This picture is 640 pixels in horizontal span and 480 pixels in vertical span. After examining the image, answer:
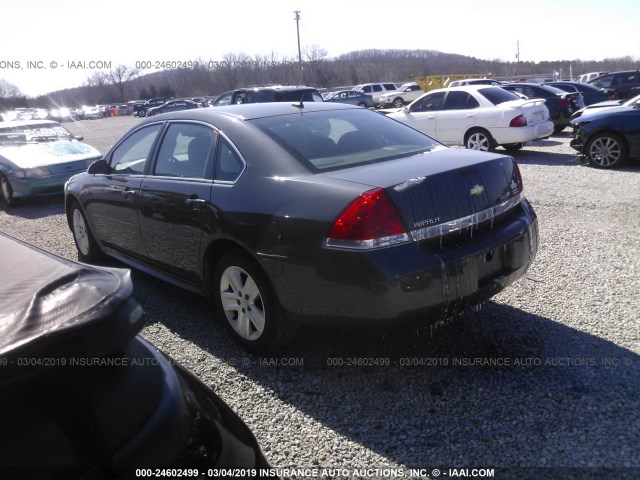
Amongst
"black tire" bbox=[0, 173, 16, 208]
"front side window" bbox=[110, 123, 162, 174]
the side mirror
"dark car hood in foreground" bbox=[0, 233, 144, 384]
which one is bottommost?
"black tire" bbox=[0, 173, 16, 208]

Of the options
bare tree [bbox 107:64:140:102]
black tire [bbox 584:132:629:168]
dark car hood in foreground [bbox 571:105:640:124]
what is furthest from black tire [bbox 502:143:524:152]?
bare tree [bbox 107:64:140:102]

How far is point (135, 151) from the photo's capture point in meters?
4.72

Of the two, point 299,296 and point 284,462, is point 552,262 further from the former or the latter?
point 284,462

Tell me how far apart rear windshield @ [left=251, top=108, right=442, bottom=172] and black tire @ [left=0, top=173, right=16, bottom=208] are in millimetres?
7654

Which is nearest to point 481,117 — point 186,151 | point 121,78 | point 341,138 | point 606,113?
point 606,113

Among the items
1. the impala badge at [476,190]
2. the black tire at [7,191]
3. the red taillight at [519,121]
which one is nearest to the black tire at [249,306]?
the impala badge at [476,190]

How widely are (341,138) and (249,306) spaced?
→ 1347 millimetres

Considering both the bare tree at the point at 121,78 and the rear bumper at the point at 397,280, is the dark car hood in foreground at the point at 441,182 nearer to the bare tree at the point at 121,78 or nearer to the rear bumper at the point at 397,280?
the rear bumper at the point at 397,280

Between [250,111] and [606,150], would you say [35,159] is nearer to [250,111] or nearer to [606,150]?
[250,111]

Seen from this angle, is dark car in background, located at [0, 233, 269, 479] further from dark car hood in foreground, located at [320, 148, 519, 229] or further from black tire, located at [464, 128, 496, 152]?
black tire, located at [464, 128, 496, 152]

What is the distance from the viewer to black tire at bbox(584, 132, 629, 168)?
938cm

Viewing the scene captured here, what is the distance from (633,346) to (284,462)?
234 cm

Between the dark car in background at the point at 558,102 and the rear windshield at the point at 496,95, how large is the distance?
3.56 m

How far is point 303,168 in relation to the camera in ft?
10.7
